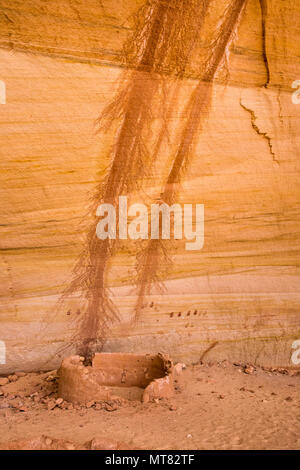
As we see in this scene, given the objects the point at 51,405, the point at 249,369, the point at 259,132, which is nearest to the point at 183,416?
the point at 51,405

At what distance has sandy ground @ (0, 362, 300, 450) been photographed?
1918 mm

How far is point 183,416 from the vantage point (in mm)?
2168

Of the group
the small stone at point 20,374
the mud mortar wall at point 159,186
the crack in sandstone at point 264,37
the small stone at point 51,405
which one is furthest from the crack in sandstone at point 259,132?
the small stone at point 20,374

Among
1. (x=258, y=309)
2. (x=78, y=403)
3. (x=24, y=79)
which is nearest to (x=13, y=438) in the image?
(x=78, y=403)

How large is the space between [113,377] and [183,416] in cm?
58

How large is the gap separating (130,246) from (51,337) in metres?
0.79

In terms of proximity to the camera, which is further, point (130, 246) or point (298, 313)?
point (298, 313)

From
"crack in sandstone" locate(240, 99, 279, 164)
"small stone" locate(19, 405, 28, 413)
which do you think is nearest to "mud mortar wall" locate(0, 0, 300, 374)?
"crack in sandstone" locate(240, 99, 279, 164)

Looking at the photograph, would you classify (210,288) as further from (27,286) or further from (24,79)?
(24,79)

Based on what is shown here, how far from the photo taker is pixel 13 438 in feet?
6.40

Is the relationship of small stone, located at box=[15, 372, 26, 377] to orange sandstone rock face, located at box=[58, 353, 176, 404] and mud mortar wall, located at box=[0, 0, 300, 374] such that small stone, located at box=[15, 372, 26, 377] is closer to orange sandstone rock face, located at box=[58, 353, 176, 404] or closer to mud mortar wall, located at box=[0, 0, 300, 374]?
mud mortar wall, located at box=[0, 0, 300, 374]

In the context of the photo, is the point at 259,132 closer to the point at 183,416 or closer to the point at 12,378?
the point at 183,416

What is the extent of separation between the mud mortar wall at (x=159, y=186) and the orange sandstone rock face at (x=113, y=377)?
23 centimetres
